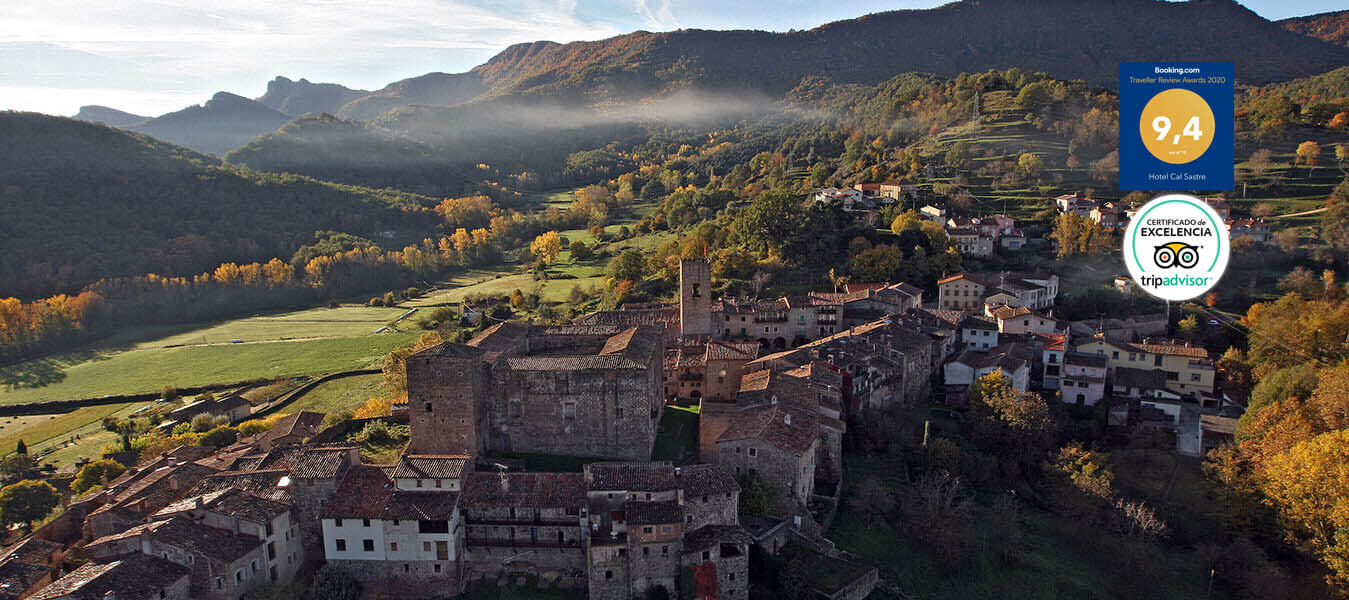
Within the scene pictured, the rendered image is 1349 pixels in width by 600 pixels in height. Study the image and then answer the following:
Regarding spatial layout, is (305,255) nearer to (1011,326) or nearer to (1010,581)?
(1011,326)

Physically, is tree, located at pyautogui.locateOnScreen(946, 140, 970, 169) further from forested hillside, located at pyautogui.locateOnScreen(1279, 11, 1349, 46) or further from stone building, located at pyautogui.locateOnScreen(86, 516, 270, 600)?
forested hillside, located at pyautogui.locateOnScreen(1279, 11, 1349, 46)

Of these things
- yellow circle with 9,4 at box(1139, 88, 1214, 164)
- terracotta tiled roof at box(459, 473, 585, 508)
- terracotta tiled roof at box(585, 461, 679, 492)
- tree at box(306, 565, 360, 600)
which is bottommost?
tree at box(306, 565, 360, 600)

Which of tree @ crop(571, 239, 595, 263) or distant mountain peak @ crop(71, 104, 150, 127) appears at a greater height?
distant mountain peak @ crop(71, 104, 150, 127)

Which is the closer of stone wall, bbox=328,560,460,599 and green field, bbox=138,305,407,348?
stone wall, bbox=328,560,460,599

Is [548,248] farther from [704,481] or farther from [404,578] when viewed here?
[704,481]

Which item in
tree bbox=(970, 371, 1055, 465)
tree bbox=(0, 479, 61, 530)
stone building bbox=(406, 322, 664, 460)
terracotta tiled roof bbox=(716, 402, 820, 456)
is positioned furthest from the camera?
tree bbox=(970, 371, 1055, 465)

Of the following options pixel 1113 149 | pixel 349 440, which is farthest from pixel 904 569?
pixel 1113 149

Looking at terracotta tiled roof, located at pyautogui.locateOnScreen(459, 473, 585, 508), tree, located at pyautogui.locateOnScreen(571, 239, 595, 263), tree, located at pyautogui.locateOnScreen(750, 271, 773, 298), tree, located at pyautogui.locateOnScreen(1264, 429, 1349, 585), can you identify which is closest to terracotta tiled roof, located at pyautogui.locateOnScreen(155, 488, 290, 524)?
terracotta tiled roof, located at pyautogui.locateOnScreen(459, 473, 585, 508)
